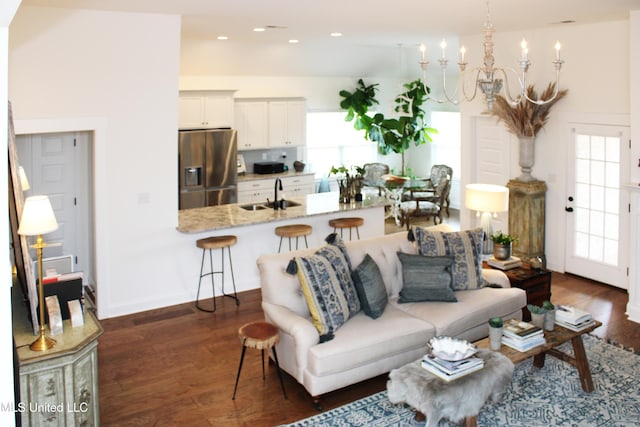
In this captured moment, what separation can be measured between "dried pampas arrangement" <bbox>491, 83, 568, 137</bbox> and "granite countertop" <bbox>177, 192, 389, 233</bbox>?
1829mm

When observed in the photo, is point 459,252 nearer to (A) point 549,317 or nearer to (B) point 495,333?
(A) point 549,317

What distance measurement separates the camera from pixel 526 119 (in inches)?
304

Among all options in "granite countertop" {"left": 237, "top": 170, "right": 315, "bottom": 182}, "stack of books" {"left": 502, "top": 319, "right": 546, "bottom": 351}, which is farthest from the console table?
"granite countertop" {"left": 237, "top": 170, "right": 315, "bottom": 182}

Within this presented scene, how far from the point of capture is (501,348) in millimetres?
4461

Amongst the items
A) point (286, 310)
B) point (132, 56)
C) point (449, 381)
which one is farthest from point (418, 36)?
point (449, 381)

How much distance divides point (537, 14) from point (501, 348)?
140 inches

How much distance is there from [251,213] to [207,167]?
227 cm

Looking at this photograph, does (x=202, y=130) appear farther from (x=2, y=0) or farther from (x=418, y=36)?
(x=2, y=0)

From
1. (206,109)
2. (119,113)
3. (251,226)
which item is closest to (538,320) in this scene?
(251,226)

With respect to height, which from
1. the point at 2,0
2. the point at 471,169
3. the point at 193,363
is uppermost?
the point at 2,0

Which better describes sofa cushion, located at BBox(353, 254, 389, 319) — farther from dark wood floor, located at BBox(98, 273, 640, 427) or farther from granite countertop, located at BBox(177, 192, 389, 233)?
granite countertop, located at BBox(177, 192, 389, 233)

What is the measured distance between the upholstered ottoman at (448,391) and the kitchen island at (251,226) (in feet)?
11.0

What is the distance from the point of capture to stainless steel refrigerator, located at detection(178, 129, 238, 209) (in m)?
9.11

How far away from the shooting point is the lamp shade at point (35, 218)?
3701 millimetres
